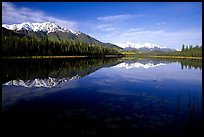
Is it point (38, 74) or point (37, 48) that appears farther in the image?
point (37, 48)

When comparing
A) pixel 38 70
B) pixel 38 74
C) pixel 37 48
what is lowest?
pixel 38 74

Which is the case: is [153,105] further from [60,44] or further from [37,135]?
[60,44]

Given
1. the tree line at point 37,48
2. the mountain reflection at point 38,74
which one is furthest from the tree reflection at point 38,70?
the tree line at point 37,48

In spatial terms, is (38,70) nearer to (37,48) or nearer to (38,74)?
(38,74)

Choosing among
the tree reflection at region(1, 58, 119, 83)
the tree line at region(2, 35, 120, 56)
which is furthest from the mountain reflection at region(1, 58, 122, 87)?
the tree line at region(2, 35, 120, 56)

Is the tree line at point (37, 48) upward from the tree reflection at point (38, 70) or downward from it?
upward

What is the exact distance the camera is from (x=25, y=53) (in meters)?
98.4

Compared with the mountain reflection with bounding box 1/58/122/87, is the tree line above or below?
above

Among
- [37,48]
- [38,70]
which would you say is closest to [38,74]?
[38,70]

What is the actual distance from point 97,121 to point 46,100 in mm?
8303

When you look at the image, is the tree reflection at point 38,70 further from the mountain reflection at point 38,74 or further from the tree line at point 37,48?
the tree line at point 37,48

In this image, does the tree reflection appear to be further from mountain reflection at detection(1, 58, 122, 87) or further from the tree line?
the tree line

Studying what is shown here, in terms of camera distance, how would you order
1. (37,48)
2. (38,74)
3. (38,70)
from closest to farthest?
(38,74) → (38,70) → (37,48)

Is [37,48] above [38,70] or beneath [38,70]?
above
